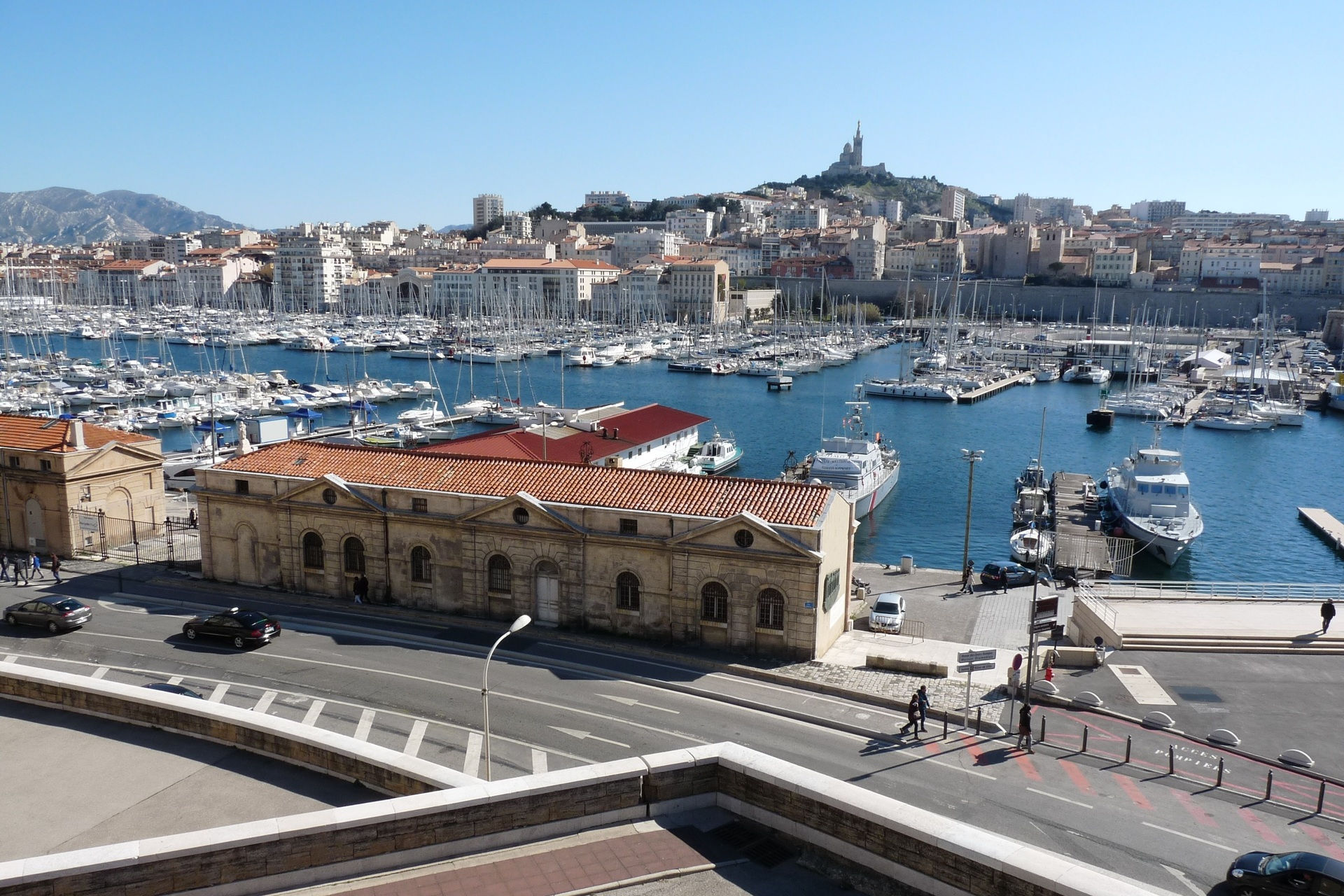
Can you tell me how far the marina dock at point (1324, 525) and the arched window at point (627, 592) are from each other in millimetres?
41353

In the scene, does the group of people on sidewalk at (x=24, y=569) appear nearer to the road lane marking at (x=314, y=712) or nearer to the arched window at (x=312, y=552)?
the arched window at (x=312, y=552)

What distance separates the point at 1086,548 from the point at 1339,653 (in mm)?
19752

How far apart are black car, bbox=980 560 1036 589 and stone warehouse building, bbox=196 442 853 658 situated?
9.00 meters

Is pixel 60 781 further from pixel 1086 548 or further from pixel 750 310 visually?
pixel 750 310

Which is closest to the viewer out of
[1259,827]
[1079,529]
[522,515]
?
[1259,827]

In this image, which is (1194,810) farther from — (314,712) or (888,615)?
(314,712)

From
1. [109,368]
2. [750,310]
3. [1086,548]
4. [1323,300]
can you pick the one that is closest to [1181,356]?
[1323,300]

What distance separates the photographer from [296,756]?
37.5ft

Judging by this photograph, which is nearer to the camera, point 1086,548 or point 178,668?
point 178,668

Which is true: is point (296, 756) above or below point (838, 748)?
above

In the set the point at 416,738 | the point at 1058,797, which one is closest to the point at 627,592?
the point at 416,738

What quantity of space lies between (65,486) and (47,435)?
9.76ft

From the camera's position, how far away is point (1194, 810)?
16.1 meters

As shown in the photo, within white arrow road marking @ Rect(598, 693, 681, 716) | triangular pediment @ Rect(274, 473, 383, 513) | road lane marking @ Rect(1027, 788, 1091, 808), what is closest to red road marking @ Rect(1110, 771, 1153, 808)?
road lane marking @ Rect(1027, 788, 1091, 808)
